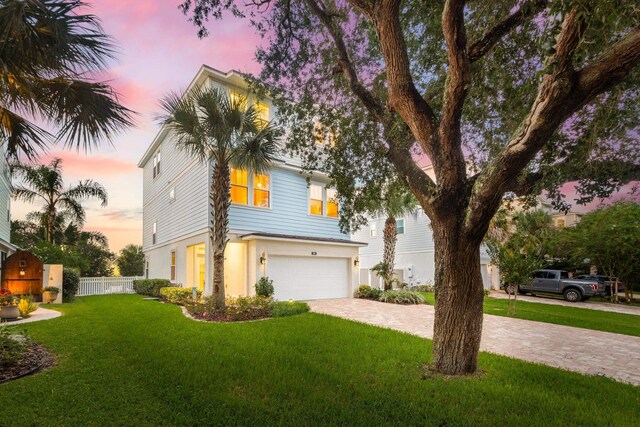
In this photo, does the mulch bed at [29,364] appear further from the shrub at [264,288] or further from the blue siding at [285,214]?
the blue siding at [285,214]

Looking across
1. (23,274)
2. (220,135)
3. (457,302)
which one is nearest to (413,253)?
(220,135)

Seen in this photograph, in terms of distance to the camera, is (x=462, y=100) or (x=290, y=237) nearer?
(x=462, y=100)

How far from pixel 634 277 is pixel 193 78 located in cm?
2787

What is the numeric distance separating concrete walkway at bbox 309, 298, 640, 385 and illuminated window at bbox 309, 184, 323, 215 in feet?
19.0

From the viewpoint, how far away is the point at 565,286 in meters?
21.0

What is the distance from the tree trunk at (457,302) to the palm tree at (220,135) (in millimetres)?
7308

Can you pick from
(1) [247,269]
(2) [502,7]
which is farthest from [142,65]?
(2) [502,7]

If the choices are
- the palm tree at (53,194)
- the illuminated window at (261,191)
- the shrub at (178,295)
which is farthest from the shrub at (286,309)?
the palm tree at (53,194)

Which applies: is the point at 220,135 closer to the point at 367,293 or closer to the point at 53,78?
the point at 53,78

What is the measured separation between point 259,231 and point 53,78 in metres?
9.80

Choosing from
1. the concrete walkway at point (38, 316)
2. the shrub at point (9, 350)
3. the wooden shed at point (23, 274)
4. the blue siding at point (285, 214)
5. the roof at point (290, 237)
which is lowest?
the concrete walkway at point (38, 316)

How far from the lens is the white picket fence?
21.2 meters

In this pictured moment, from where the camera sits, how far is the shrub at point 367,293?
17.0m

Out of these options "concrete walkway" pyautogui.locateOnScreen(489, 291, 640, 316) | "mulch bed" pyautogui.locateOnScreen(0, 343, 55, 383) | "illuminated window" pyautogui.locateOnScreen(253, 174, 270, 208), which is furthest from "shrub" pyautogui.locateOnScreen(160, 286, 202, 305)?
"concrete walkway" pyautogui.locateOnScreen(489, 291, 640, 316)
